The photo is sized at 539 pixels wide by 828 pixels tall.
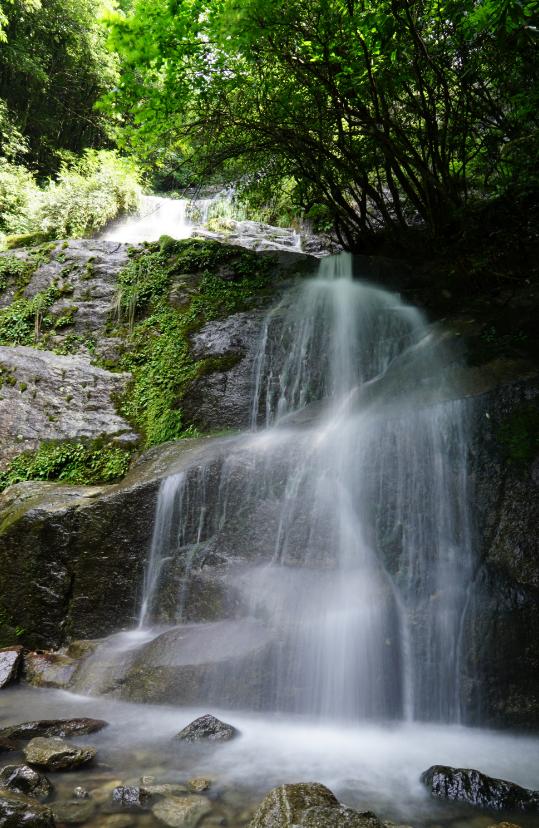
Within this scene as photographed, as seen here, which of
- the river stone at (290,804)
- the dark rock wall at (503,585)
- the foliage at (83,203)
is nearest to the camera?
the river stone at (290,804)

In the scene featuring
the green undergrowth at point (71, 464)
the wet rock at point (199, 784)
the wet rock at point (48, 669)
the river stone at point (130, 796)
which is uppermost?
the green undergrowth at point (71, 464)

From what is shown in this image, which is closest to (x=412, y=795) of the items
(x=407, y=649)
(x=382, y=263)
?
(x=407, y=649)

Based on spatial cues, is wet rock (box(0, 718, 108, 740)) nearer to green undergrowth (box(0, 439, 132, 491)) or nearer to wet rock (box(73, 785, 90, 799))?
wet rock (box(73, 785, 90, 799))

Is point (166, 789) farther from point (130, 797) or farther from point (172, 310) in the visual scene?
point (172, 310)

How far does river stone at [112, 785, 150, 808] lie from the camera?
9.13 feet

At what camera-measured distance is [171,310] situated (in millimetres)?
10102

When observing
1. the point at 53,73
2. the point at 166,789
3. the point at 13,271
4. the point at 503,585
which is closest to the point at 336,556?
the point at 503,585

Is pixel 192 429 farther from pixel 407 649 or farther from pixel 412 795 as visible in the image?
pixel 412 795

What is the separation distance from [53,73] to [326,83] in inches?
826

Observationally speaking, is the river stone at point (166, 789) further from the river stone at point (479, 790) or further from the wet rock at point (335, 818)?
the river stone at point (479, 790)

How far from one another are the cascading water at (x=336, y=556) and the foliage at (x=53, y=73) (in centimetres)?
1995

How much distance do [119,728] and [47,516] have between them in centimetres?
283

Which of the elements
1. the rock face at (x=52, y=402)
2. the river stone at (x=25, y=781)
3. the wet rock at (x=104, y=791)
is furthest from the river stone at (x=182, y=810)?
the rock face at (x=52, y=402)

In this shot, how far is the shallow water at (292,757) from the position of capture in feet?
9.50
